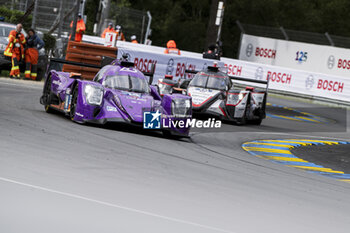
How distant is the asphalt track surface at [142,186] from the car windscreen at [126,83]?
771 millimetres

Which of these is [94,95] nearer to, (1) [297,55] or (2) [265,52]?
(1) [297,55]

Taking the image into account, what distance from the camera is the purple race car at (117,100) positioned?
12.3 metres

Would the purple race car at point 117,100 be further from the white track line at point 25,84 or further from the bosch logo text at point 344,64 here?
the bosch logo text at point 344,64

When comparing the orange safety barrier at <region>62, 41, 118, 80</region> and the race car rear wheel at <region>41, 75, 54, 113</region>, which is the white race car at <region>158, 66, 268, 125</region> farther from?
the race car rear wheel at <region>41, 75, 54, 113</region>

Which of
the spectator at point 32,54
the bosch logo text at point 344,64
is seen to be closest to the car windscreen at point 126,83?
the spectator at point 32,54

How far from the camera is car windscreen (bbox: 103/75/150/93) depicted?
13047 millimetres

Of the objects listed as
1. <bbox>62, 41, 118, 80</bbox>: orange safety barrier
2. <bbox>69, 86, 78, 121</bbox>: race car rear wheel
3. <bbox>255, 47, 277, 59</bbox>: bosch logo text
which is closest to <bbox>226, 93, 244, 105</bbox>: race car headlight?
<bbox>62, 41, 118, 80</bbox>: orange safety barrier

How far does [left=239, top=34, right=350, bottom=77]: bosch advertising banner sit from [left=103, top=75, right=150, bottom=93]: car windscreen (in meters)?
19.8

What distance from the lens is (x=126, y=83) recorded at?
13.1 meters

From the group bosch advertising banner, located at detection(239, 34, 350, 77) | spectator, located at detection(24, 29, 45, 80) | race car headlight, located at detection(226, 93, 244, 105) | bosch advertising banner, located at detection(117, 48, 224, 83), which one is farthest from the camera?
bosch advertising banner, located at detection(239, 34, 350, 77)

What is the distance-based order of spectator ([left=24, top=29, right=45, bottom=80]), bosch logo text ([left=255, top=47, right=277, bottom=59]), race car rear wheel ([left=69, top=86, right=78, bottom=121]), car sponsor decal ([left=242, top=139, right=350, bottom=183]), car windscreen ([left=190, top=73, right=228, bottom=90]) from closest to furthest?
car sponsor decal ([left=242, top=139, right=350, bottom=183]) → race car rear wheel ([left=69, top=86, right=78, bottom=121]) → car windscreen ([left=190, top=73, right=228, bottom=90]) → spectator ([left=24, top=29, right=45, bottom=80]) → bosch logo text ([left=255, top=47, right=277, bottom=59])

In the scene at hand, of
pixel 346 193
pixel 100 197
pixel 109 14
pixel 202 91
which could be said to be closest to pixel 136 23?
pixel 109 14

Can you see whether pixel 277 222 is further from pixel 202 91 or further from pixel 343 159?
pixel 202 91

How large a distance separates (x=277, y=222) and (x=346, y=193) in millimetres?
2893
